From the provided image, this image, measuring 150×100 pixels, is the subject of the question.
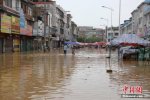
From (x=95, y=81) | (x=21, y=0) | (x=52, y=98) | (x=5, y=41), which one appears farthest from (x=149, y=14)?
(x=52, y=98)

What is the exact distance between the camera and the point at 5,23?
62.1 metres

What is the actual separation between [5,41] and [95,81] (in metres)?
48.0

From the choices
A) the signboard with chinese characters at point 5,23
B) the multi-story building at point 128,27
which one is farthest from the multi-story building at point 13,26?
the multi-story building at point 128,27

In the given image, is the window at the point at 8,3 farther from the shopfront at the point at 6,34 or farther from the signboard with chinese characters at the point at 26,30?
the signboard with chinese characters at the point at 26,30

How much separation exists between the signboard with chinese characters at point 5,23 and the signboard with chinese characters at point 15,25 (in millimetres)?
1902

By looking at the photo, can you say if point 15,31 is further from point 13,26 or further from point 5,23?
point 5,23

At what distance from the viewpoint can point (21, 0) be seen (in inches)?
3017

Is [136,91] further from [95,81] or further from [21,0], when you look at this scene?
[21,0]

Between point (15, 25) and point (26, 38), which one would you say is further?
point (26, 38)

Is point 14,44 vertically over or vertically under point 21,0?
under

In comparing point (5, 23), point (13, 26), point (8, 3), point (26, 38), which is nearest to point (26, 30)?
point (26, 38)

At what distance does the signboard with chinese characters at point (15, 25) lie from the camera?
2621 inches

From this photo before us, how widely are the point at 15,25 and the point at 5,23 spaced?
21.0 feet

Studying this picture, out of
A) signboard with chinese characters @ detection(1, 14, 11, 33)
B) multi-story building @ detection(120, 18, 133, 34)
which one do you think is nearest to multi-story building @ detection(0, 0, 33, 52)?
signboard with chinese characters @ detection(1, 14, 11, 33)
